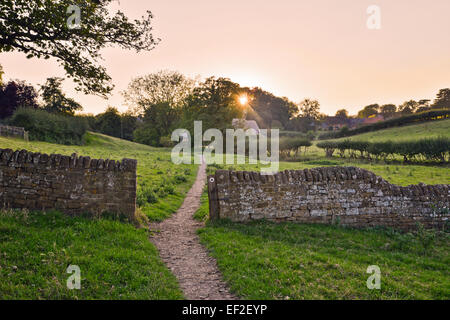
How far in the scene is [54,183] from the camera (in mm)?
7512

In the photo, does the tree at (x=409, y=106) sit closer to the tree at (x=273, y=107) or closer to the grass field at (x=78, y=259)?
the tree at (x=273, y=107)

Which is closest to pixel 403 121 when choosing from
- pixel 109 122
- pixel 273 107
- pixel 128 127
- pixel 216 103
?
pixel 216 103

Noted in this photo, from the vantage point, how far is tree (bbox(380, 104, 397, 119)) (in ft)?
310

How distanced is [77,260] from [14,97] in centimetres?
4799

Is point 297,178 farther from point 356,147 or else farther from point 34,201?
point 356,147

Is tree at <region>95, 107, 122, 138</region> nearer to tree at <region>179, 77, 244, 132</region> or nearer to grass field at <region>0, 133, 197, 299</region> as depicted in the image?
tree at <region>179, 77, 244, 132</region>

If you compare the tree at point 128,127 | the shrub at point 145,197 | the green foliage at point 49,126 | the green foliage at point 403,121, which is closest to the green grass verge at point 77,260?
the shrub at point 145,197

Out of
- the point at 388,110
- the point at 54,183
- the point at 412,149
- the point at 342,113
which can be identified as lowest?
the point at 54,183

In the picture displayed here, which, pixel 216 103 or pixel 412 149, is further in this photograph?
pixel 216 103

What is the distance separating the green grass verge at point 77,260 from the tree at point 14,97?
4243cm

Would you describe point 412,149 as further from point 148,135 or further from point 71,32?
point 148,135

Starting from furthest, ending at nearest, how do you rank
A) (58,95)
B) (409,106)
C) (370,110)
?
(370,110) → (409,106) → (58,95)
